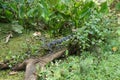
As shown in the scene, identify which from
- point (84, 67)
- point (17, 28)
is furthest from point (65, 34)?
point (84, 67)

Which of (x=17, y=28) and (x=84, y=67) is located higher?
(x=17, y=28)

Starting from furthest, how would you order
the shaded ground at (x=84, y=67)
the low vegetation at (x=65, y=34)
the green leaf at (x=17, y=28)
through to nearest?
the green leaf at (x=17, y=28) → the low vegetation at (x=65, y=34) → the shaded ground at (x=84, y=67)

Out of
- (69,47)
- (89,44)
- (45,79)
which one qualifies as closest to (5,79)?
(45,79)

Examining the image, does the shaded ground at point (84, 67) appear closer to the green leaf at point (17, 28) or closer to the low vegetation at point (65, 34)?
the low vegetation at point (65, 34)

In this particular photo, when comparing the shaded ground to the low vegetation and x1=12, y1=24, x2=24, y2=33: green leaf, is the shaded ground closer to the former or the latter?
the low vegetation

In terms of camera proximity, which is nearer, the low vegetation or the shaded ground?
the shaded ground

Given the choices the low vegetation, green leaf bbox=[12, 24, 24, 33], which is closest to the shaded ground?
the low vegetation

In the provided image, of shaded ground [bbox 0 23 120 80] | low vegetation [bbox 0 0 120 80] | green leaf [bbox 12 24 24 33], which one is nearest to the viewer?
shaded ground [bbox 0 23 120 80]

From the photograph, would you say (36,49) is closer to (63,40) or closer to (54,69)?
(63,40)

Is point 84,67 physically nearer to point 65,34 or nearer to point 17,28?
point 65,34

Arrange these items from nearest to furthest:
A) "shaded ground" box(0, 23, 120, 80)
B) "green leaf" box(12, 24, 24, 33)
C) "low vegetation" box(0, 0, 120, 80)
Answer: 1. "shaded ground" box(0, 23, 120, 80)
2. "low vegetation" box(0, 0, 120, 80)
3. "green leaf" box(12, 24, 24, 33)

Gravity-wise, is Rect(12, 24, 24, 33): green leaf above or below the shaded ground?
above

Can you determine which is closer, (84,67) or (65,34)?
(84,67)

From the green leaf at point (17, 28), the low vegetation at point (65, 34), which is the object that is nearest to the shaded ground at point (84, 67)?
the low vegetation at point (65, 34)
